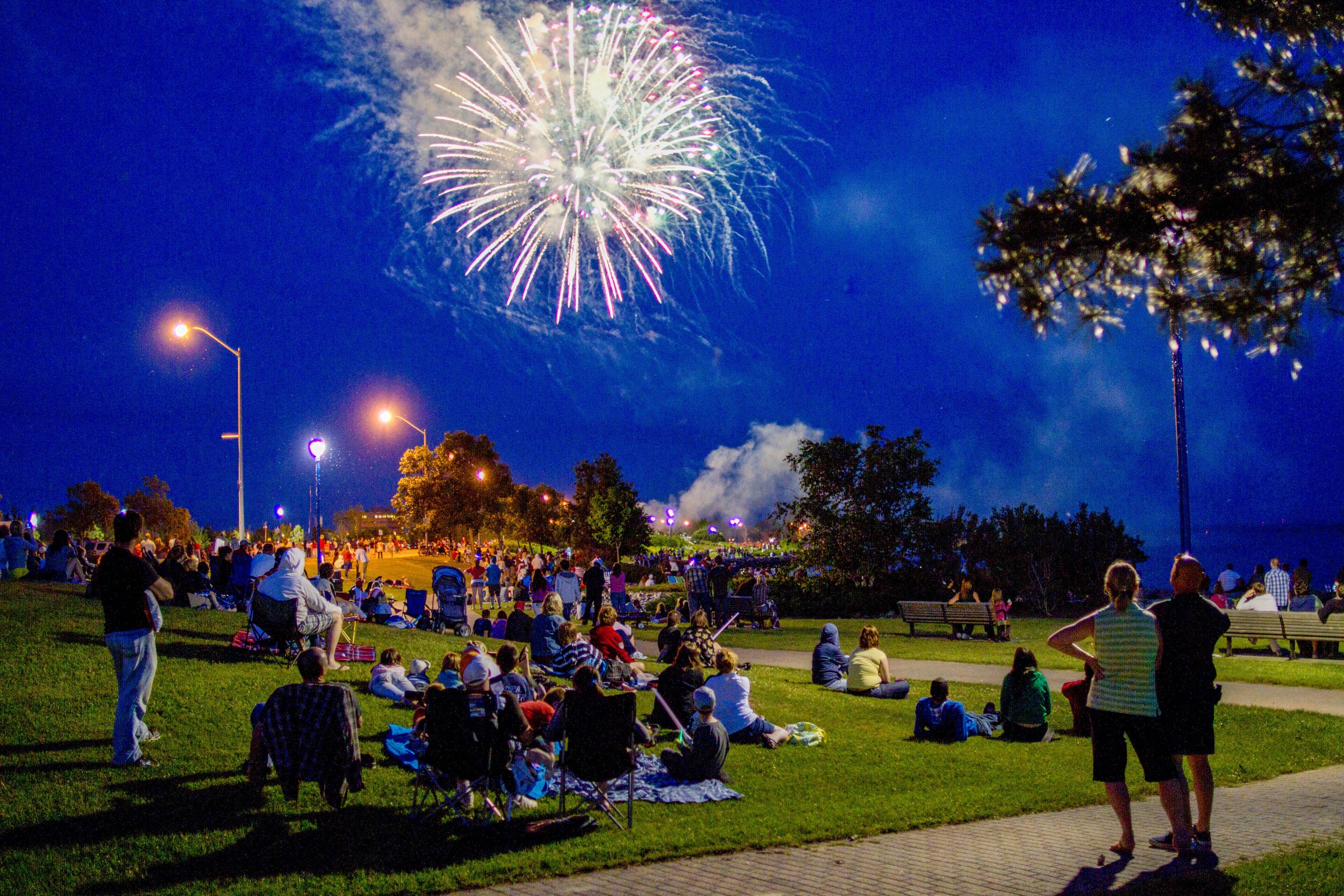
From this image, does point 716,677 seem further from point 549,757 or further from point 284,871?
point 284,871

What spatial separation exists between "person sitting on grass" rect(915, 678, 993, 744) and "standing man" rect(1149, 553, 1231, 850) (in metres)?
4.02

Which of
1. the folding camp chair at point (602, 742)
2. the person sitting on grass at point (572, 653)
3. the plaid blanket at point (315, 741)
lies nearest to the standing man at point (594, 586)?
the person sitting on grass at point (572, 653)

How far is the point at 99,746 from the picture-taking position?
26.0ft

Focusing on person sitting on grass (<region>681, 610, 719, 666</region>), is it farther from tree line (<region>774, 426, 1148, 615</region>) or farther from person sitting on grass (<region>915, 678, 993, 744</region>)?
tree line (<region>774, 426, 1148, 615</region>)

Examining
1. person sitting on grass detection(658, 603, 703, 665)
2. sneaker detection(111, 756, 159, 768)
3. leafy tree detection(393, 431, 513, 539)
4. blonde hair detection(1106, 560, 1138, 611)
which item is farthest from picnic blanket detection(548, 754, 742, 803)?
leafy tree detection(393, 431, 513, 539)

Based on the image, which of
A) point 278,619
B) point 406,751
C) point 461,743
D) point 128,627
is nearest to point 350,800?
point 406,751

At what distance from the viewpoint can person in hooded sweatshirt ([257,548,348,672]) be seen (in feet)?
36.9

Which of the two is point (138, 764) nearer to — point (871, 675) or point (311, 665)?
point (311, 665)

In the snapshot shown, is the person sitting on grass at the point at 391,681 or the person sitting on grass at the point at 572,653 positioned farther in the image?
the person sitting on grass at the point at 572,653

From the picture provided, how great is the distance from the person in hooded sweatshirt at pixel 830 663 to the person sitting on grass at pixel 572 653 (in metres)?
3.43

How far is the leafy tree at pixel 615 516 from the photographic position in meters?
53.0

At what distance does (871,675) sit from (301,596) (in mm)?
7706

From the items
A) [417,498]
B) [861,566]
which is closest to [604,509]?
[417,498]

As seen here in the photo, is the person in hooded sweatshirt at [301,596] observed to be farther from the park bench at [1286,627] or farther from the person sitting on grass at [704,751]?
the park bench at [1286,627]
